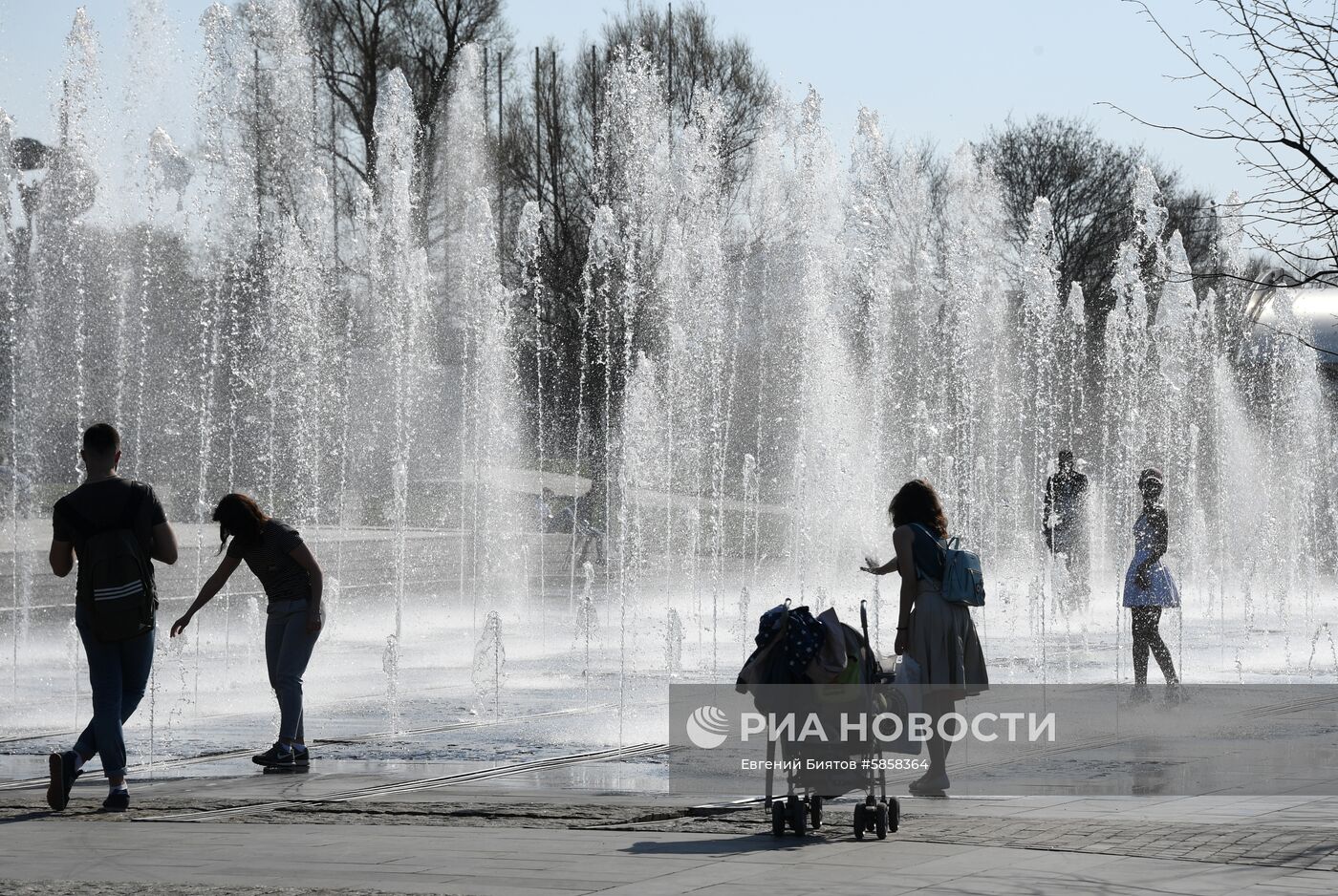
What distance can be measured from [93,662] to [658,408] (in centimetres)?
2821

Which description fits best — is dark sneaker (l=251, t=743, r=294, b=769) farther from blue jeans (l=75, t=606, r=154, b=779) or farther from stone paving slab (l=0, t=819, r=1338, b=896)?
stone paving slab (l=0, t=819, r=1338, b=896)

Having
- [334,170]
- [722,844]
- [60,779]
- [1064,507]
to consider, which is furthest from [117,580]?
[334,170]

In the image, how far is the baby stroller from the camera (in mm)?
6164

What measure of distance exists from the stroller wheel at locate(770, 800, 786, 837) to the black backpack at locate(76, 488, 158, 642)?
274cm

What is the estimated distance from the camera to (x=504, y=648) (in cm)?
1493

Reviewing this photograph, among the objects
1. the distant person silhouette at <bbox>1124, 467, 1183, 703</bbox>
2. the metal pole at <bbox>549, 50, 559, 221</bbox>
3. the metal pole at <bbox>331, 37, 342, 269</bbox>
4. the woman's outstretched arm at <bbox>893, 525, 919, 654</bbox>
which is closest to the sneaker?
the woman's outstretched arm at <bbox>893, 525, 919, 654</bbox>

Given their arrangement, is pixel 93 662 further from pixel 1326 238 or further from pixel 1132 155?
pixel 1132 155

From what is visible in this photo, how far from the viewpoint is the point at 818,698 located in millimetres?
6207

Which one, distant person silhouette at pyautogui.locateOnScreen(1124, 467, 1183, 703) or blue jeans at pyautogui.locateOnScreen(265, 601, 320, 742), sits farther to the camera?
distant person silhouette at pyautogui.locateOnScreen(1124, 467, 1183, 703)

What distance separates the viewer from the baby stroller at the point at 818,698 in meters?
6.16

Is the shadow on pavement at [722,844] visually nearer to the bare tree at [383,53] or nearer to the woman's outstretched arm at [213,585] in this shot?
the woman's outstretched arm at [213,585]

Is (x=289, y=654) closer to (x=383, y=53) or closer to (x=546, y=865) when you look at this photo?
(x=546, y=865)

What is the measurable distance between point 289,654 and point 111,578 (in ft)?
4.11

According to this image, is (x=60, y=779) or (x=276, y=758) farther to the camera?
(x=276, y=758)
